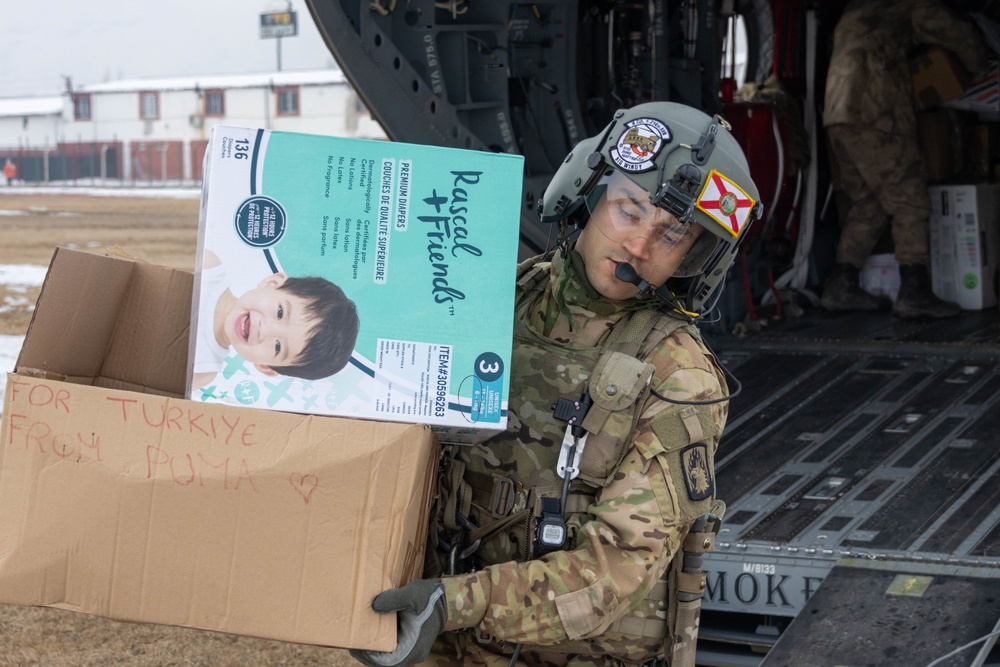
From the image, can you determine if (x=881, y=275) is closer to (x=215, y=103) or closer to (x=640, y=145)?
(x=640, y=145)

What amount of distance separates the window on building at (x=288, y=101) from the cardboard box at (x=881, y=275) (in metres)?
34.4

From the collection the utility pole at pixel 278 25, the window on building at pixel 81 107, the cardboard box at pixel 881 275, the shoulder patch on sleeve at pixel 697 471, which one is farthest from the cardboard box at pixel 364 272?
the window on building at pixel 81 107

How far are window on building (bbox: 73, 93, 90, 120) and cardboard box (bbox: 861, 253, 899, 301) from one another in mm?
40951

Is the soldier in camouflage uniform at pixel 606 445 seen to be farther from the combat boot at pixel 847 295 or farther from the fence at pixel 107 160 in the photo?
the fence at pixel 107 160

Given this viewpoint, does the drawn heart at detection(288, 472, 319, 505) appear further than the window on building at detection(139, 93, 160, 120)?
No

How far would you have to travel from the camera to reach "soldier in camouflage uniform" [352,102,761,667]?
6.06ft

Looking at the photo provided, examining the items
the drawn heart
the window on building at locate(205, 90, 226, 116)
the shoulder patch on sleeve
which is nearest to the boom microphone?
the shoulder patch on sleeve

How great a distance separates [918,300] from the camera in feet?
18.3

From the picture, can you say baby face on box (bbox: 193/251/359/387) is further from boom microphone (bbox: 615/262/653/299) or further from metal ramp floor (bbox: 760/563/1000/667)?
metal ramp floor (bbox: 760/563/1000/667)

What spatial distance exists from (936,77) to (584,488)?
446 cm

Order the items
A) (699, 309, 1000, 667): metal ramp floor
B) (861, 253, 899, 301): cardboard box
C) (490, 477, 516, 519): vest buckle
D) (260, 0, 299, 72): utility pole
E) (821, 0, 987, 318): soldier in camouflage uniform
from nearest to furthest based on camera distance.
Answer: (490, 477, 516, 519): vest buckle, (699, 309, 1000, 667): metal ramp floor, (821, 0, 987, 318): soldier in camouflage uniform, (861, 253, 899, 301): cardboard box, (260, 0, 299, 72): utility pole

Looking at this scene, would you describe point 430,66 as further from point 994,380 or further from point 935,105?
point 935,105

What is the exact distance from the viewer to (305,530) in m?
1.78

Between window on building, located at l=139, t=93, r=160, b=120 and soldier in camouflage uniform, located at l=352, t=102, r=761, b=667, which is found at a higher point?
window on building, located at l=139, t=93, r=160, b=120
